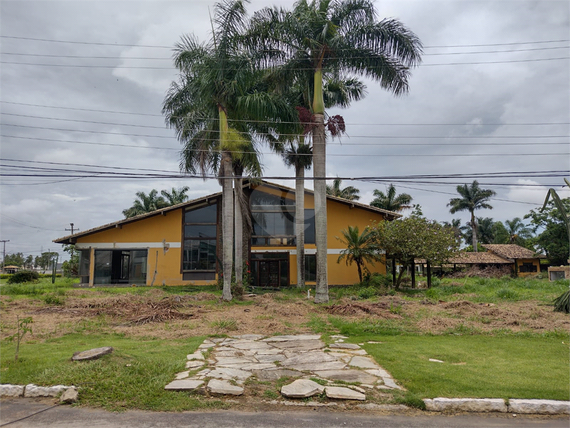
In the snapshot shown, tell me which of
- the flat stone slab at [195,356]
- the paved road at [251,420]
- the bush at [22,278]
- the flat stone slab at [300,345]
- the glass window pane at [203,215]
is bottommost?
the paved road at [251,420]

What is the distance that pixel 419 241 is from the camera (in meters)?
20.5

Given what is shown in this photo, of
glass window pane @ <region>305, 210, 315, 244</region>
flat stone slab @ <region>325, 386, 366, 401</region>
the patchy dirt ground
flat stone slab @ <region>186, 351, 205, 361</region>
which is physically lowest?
flat stone slab @ <region>325, 386, 366, 401</region>

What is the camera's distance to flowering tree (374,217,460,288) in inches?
803

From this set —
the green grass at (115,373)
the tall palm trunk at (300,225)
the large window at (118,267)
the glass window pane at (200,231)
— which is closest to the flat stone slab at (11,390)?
the green grass at (115,373)

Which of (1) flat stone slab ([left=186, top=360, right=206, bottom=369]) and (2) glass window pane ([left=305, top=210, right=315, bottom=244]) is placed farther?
(2) glass window pane ([left=305, top=210, right=315, bottom=244])

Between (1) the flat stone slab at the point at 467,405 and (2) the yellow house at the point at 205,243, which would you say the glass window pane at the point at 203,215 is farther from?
(1) the flat stone slab at the point at 467,405

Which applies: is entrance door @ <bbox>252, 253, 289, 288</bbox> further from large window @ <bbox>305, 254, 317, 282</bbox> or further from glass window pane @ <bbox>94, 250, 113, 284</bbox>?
glass window pane @ <bbox>94, 250, 113, 284</bbox>

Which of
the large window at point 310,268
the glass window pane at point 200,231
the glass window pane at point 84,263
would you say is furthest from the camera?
the glass window pane at point 84,263

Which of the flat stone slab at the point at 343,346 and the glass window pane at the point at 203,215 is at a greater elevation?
the glass window pane at the point at 203,215

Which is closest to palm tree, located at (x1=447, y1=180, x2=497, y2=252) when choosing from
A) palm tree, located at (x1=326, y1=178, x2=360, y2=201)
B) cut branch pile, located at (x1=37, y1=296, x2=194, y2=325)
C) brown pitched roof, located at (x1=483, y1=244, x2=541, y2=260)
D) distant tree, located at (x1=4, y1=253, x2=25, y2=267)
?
brown pitched roof, located at (x1=483, y1=244, x2=541, y2=260)

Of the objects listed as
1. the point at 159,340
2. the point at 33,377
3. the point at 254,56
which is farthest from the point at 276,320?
the point at 254,56

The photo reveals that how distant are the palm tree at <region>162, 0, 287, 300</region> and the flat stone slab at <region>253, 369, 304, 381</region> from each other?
9.75 meters

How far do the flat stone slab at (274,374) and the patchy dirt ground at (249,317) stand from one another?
12.1ft

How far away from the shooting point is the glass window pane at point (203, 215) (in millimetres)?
27875
